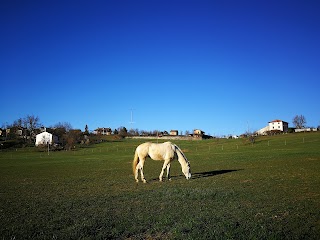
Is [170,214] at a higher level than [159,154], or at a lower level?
lower

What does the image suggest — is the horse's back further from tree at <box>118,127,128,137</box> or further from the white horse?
tree at <box>118,127,128,137</box>

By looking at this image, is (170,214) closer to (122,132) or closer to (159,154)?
(159,154)

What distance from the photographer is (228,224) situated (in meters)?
8.38

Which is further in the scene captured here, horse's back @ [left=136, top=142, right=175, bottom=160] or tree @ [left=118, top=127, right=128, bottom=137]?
tree @ [left=118, top=127, right=128, bottom=137]

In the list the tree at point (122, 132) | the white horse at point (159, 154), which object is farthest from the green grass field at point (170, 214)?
the tree at point (122, 132)

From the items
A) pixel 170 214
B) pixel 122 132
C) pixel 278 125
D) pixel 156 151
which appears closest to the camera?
pixel 170 214

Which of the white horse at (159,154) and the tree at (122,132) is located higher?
the tree at (122,132)

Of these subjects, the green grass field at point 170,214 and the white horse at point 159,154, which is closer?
the green grass field at point 170,214

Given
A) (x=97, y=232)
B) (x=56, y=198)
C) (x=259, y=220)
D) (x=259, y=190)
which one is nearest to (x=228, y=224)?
(x=259, y=220)

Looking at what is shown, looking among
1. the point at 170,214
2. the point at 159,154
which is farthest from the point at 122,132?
the point at 170,214

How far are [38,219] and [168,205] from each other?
16.0ft

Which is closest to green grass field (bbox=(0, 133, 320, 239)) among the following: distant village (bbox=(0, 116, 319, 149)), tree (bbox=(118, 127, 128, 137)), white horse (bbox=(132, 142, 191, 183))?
white horse (bbox=(132, 142, 191, 183))

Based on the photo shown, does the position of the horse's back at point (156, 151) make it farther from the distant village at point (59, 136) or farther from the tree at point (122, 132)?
the tree at point (122, 132)

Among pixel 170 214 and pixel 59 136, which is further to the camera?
pixel 59 136
